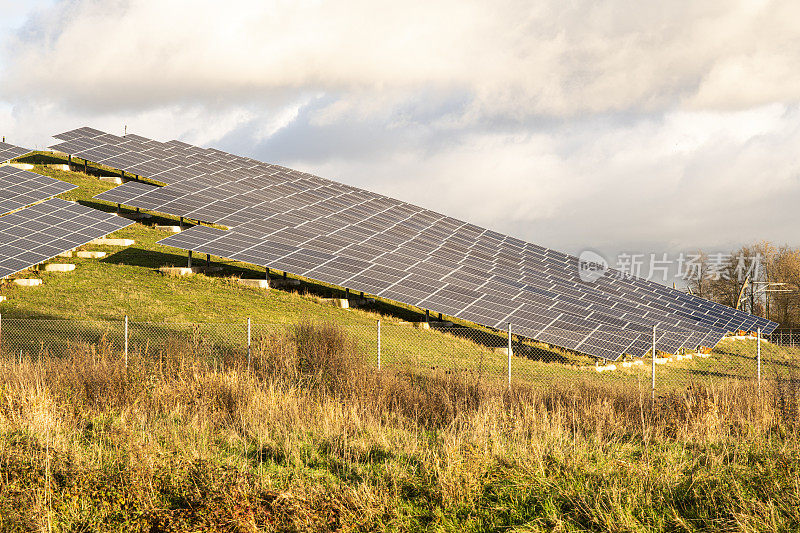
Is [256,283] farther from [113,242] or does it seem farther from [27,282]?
[27,282]

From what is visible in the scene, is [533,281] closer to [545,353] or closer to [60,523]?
[545,353]

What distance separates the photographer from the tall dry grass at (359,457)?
7785mm

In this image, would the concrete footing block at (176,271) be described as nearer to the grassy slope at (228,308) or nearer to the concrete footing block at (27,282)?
the grassy slope at (228,308)

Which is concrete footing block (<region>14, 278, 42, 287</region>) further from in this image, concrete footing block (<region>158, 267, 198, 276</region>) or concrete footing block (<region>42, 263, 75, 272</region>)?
concrete footing block (<region>158, 267, 198, 276</region>)

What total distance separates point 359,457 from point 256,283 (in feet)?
61.8

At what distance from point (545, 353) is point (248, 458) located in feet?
59.3

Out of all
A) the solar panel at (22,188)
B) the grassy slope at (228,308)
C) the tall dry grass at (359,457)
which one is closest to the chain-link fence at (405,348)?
the grassy slope at (228,308)

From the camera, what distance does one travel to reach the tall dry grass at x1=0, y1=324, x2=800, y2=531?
779 cm

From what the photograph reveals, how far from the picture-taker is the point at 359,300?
94.9 ft

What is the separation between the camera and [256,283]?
27719 mm

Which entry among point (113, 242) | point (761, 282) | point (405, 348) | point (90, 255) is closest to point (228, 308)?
point (405, 348)

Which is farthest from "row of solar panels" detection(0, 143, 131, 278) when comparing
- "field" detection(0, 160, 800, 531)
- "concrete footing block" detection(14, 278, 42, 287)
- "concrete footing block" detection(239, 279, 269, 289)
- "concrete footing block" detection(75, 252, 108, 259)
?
"field" detection(0, 160, 800, 531)

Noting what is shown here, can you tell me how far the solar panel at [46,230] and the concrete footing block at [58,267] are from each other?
1.21m

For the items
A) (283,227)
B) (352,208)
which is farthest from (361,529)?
(352,208)
